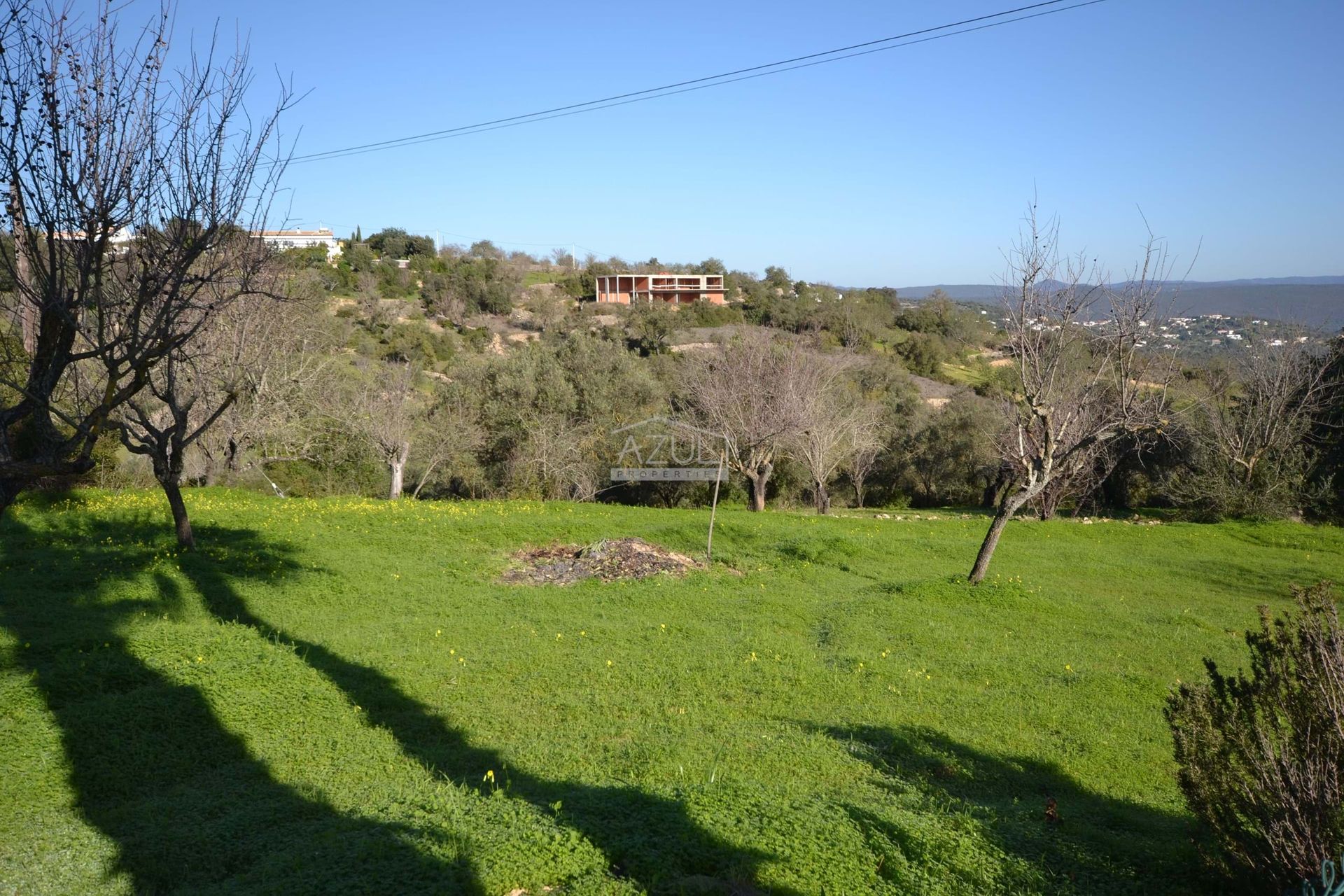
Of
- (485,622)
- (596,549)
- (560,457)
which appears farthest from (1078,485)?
(485,622)

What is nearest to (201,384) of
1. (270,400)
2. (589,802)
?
(270,400)

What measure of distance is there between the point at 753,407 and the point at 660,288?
51639 mm

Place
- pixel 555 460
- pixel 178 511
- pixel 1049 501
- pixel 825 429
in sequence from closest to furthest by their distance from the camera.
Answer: pixel 178 511 → pixel 825 429 → pixel 555 460 → pixel 1049 501

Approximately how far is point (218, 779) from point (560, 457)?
20231 millimetres

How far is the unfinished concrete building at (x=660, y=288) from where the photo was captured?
72750 millimetres

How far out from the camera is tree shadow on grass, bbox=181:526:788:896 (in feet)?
13.9

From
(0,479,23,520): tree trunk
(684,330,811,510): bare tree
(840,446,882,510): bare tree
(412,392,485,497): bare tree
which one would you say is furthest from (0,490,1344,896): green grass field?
(840,446,882,510): bare tree

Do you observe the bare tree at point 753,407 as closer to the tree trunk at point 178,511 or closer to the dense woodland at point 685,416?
the dense woodland at point 685,416

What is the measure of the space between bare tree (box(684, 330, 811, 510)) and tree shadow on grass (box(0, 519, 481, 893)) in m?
16.7

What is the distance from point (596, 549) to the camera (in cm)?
1442

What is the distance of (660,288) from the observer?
7456 centimetres

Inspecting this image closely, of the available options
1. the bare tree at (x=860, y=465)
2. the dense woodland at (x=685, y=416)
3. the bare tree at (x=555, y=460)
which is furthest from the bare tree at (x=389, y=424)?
the bare tree at (x=860, y=465)

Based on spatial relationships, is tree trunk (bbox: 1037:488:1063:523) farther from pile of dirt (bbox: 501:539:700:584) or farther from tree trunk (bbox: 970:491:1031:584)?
pile of dirt (bbox: 501:539:700:584)

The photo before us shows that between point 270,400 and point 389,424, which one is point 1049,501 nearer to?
point 389,424
